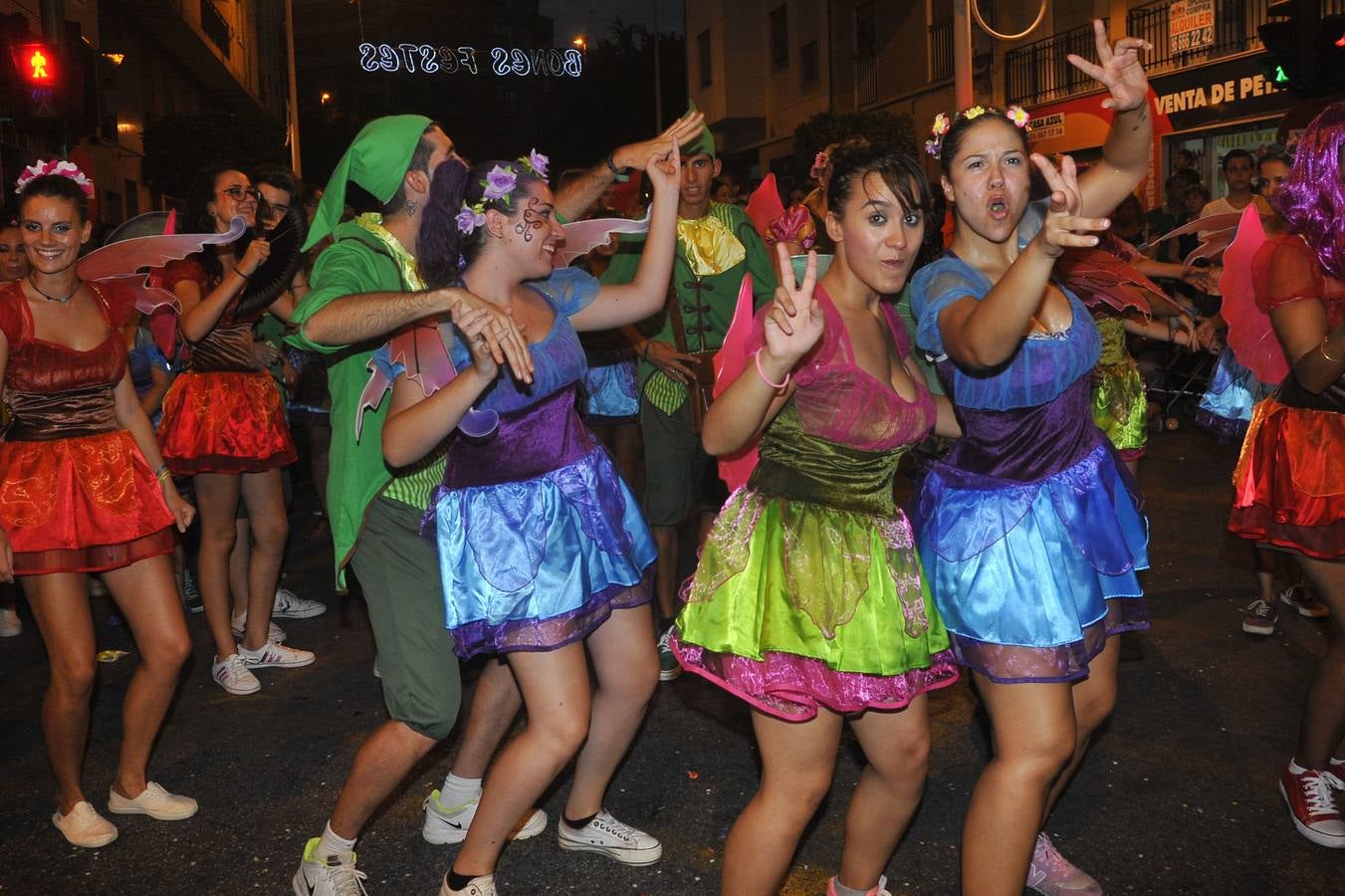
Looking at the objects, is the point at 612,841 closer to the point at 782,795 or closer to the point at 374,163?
the point at 782,795

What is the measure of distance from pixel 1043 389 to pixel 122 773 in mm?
3450

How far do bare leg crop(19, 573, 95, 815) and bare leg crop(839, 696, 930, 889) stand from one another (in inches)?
102

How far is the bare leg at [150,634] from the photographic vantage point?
4.10m

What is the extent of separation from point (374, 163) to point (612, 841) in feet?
7.35

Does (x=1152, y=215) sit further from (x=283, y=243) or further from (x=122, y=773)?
(x=122, y=773)

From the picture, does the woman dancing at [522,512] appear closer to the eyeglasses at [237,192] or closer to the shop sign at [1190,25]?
the eyeglasses at [237,192]

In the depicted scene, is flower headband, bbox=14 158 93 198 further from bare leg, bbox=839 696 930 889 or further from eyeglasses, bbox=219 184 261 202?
bare leg, bbox=839 696 930 889

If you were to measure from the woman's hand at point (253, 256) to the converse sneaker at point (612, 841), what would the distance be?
283cm

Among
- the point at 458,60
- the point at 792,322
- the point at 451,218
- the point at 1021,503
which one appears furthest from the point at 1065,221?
the point at 458,60

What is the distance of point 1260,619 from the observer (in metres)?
5.78

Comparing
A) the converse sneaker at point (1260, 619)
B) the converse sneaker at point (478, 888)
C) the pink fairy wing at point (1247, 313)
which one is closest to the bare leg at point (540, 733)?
the converse sneaker at point (478, 888)

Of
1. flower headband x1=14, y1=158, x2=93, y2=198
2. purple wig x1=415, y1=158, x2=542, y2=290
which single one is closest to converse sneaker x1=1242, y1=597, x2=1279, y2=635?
purple wig x1=415, y1=158, x2=542, y2=290

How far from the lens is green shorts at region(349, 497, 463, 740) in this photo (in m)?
3.36

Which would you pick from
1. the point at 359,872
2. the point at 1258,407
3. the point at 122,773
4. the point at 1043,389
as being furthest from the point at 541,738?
the point at 1258,407
